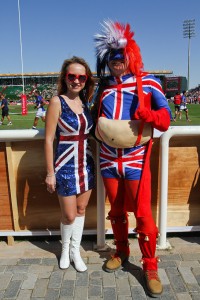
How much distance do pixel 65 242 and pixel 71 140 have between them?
99 cm

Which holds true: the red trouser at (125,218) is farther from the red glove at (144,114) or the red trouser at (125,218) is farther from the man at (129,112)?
the red glove at (144,114)

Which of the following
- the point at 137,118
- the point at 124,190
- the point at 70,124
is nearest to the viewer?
the point at 137,118

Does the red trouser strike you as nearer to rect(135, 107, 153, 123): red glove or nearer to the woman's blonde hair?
rect(135, 107, 153, 123): red glove

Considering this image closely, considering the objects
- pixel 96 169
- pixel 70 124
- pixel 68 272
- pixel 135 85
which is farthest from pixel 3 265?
pixel 135 85

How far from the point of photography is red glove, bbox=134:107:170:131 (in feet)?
7.68

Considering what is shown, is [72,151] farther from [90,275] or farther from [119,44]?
[90,275]

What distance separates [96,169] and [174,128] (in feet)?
2.79

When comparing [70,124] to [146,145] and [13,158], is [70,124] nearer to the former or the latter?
[146,145]

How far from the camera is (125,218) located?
291 centimetres

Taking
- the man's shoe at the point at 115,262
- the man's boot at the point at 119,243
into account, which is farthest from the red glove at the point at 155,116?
the man's shoe at the point at 115,262

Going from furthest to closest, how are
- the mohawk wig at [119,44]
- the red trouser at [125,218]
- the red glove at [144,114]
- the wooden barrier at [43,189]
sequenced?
the wooden barrier at [43,189], the red trouser at [125,218], the mohawk wig at [119,44], the red glove at [144,114]

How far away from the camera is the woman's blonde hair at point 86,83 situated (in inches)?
104

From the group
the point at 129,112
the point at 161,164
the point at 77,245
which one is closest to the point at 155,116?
the point at 129,112

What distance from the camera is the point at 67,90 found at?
2707mm
